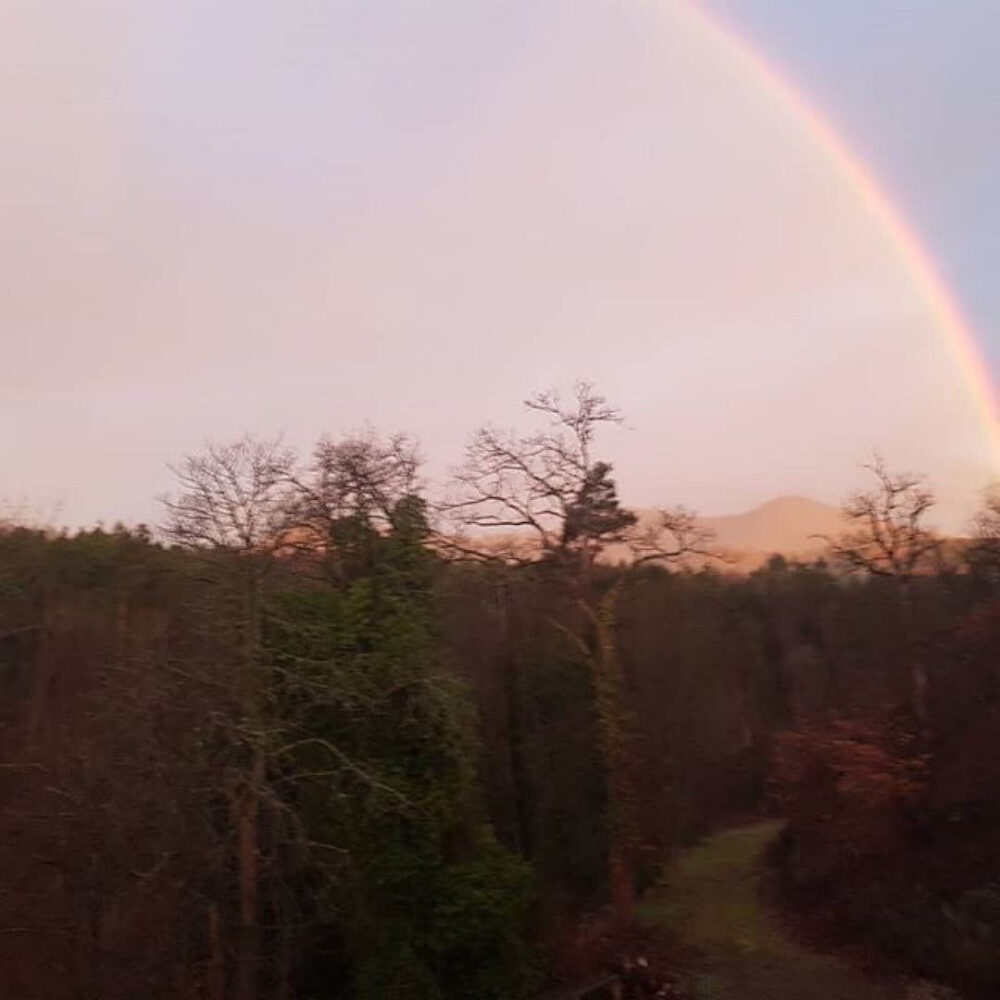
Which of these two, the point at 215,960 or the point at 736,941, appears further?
the point at 736,941

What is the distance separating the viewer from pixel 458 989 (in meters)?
17.3

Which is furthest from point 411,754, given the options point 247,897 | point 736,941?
point 736,941

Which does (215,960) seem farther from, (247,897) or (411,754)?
(411,754)

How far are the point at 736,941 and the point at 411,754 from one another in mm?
7841

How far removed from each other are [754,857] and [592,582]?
948 cm

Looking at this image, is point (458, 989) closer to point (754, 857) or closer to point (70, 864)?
point (70, 864)

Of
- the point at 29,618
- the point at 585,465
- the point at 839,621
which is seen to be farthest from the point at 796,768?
the point at 29,618

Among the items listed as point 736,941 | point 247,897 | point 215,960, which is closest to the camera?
point 215,960

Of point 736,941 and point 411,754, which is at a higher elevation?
point 411,754

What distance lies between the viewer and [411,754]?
17391 millimetres

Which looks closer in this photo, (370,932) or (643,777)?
(370,932)

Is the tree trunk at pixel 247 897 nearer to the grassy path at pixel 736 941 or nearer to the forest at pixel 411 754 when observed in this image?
the forest at pixel 411 754

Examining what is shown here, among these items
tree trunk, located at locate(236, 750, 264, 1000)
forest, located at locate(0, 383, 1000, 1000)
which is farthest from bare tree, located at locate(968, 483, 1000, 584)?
tree trunk, located at locate(236, 750, 264, 1000)

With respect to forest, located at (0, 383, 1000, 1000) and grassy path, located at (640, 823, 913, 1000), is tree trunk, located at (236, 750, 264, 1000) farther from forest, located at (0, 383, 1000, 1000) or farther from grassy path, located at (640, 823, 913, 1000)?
grassy path, located at (640, 823, 913, 1000)
